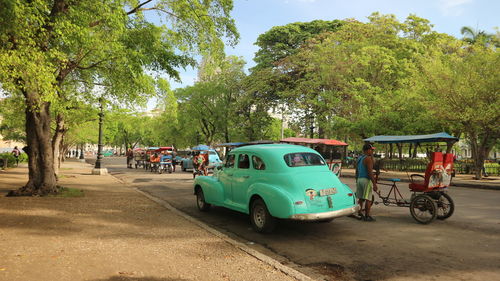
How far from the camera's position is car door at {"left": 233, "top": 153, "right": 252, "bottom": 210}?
764 centimetres

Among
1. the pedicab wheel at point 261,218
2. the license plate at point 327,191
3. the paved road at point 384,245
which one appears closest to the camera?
the paved road at point 384,245

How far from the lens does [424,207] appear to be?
26.9 ft

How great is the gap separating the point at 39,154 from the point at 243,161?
25.6 feet

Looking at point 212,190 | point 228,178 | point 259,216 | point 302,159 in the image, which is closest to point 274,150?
point 302,159

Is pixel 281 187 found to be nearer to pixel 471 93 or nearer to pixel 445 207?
pixel 445 207

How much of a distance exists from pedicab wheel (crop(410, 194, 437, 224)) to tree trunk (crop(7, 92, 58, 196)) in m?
11.1

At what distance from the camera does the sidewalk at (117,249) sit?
4.58 m

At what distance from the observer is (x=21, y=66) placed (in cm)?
858

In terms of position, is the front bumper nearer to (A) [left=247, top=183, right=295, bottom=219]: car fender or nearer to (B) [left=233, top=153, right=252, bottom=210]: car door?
(A) [left=247, top=183, right=295, bottom=219]: car fender

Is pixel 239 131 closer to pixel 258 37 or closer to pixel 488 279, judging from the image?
pixel 258 37

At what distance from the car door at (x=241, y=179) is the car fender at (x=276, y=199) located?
580 mm

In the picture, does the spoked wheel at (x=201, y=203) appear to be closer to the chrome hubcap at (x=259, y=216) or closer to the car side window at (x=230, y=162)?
the car side window at (x=230, y=162)

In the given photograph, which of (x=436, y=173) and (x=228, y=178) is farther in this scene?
(x=228, y=178)

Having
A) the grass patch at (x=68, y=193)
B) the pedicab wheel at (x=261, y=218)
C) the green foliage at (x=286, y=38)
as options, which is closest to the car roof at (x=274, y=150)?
the pedicab wheel at (x=261, y=218)
